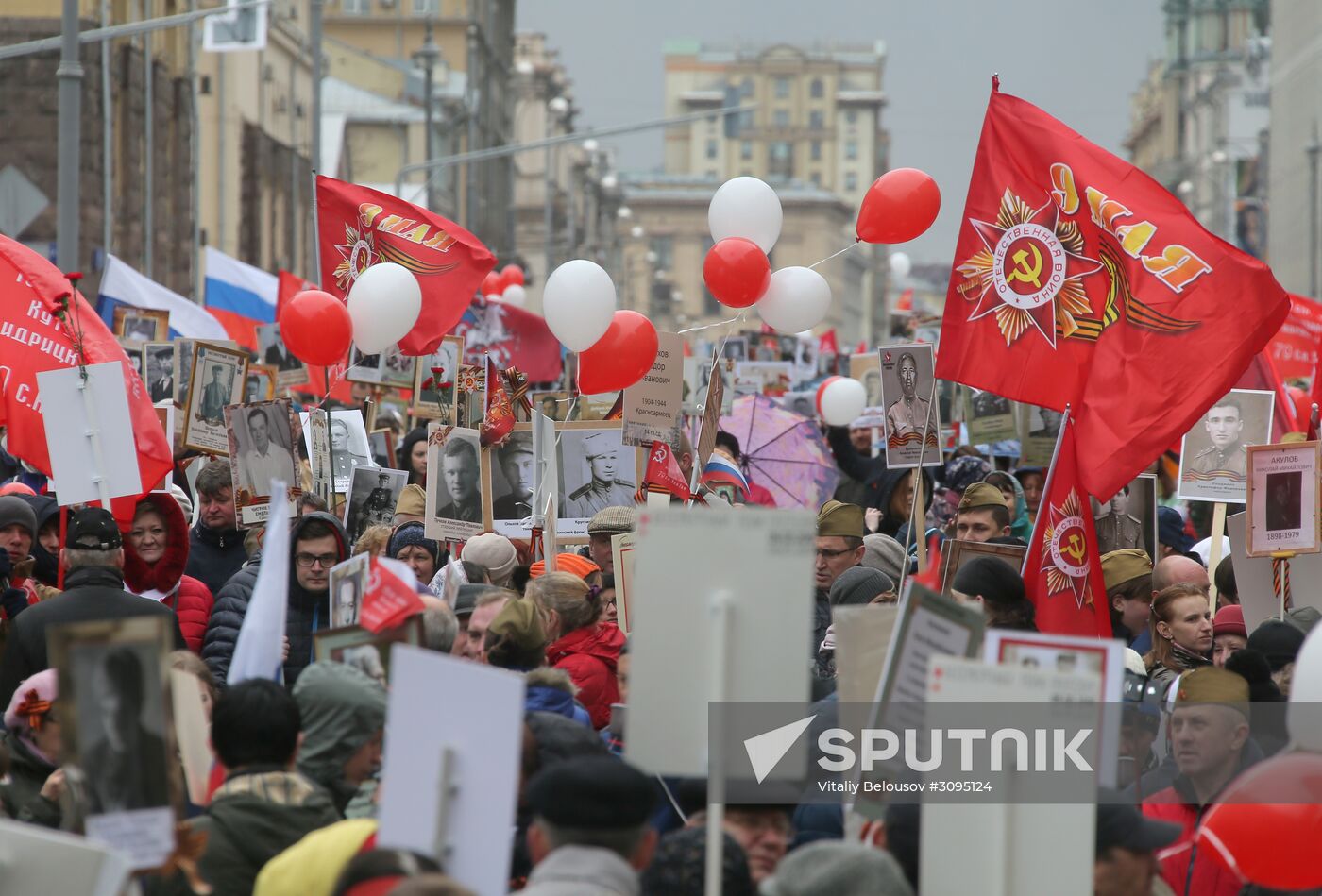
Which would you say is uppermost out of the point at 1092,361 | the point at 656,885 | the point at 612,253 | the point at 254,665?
the point at 612,253

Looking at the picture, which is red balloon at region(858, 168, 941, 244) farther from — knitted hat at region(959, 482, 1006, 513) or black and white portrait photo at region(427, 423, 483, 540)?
black and white portrait photo at region(427, 423, 483, 540)

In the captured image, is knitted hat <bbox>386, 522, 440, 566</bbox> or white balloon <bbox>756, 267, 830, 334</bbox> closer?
knitted hat <bbox>386, 522, 440, 566</bbox>

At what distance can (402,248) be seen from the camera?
1096cm

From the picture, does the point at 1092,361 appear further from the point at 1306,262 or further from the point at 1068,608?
the point at 1306,262

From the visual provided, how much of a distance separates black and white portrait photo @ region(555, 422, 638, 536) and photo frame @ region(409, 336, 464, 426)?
2.65 m

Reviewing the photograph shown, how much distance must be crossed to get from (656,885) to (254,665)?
123 cm

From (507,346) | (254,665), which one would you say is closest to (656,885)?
(254,665)

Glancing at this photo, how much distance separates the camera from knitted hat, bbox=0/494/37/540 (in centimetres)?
805

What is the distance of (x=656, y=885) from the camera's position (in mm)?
4590

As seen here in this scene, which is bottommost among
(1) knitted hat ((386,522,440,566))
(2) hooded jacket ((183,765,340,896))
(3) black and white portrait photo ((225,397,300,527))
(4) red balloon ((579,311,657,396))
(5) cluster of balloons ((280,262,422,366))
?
(2) hooded jacket ((183,765,340,896))

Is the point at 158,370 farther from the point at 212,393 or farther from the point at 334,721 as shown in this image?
the point at 334,721

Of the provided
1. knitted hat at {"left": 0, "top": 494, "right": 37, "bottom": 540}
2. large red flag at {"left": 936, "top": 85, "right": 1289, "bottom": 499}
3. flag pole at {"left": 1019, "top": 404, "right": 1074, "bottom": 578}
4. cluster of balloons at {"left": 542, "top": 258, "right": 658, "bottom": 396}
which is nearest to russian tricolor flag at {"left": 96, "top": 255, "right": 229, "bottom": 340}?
cluster of balloons at {"left": 542, "top": 258, "right": 658, "bottom": 396}

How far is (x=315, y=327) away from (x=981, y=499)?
3.50m

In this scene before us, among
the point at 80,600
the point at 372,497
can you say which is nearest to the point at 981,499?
the point at 372,497
